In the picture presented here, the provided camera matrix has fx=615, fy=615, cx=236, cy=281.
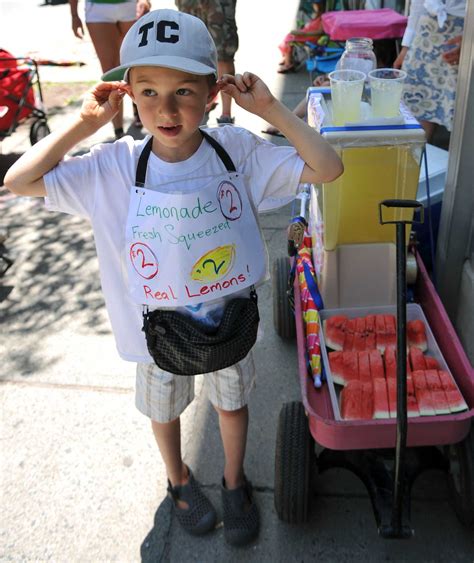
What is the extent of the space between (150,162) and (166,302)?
43cm

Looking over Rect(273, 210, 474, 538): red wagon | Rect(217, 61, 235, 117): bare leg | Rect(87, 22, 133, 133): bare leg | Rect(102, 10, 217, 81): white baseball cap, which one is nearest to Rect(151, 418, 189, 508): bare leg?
Rect(273, 210, 474, 538): red wagon

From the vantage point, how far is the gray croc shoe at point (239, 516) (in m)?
2.41

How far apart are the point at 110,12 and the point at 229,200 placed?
14.1 feet

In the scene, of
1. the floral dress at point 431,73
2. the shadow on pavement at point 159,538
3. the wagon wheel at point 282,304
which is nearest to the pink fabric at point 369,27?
the floral dress at point 431,73

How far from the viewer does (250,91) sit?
1808mm

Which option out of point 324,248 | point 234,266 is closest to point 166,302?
point 234,266

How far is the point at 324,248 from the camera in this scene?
9.14ft

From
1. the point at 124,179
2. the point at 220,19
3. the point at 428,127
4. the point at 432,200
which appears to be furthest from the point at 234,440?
the point at 220,19

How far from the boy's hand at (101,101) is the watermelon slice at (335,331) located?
4.32 ft

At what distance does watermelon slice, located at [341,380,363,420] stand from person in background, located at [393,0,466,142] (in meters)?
2.72

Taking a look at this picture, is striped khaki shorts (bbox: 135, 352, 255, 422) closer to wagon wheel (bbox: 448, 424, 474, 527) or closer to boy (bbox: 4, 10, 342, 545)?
boy (bbox: 4, 10, 342, 545)

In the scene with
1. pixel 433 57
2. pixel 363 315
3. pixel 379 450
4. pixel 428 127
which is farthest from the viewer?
pixel 428 127

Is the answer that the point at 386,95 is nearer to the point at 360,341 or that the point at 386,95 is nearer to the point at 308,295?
the point at 308,295

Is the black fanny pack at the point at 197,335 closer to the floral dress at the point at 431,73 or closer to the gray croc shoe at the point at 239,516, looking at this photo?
the gray croc shoe at the point at 239,516
